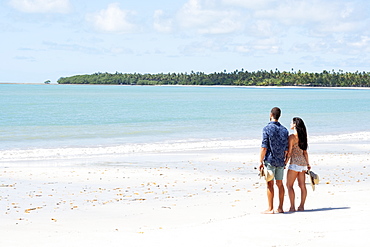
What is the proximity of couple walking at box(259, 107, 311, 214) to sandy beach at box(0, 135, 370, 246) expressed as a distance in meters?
0.63

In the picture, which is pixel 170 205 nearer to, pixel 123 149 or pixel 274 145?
pixel 274 145

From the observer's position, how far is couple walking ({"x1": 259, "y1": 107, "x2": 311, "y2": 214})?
29.8 ft

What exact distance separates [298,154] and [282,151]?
1.60 feet

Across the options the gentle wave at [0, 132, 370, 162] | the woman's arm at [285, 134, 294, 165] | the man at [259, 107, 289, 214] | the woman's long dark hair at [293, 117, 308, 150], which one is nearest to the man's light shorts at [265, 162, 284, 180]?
the man at [259, 107, 289, 214]

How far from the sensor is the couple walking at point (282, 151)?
9.09 meters

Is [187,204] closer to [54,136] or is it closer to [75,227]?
[75,227]

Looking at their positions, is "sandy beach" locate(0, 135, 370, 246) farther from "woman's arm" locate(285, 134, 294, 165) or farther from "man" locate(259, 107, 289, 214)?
"woman's arm" locate(285, 134, 294, 165)

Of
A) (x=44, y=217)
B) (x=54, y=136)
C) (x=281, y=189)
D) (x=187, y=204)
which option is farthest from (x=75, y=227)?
(x=54, y=136)

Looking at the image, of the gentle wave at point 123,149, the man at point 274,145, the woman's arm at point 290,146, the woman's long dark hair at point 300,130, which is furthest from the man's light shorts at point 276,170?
the gentle wave at point 123,149

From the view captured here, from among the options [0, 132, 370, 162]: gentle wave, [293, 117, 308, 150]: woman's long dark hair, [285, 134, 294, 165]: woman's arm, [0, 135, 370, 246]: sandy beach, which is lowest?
[0, 132, 370, 162]: gentle wave

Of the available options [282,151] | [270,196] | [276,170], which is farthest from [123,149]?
[282,151]

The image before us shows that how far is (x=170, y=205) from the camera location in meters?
11.0

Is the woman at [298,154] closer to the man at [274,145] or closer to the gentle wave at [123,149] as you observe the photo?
the man at [274,145]

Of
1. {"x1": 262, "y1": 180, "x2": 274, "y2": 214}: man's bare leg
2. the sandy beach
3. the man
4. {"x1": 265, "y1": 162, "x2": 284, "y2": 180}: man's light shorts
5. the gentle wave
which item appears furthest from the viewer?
the gentle wave
